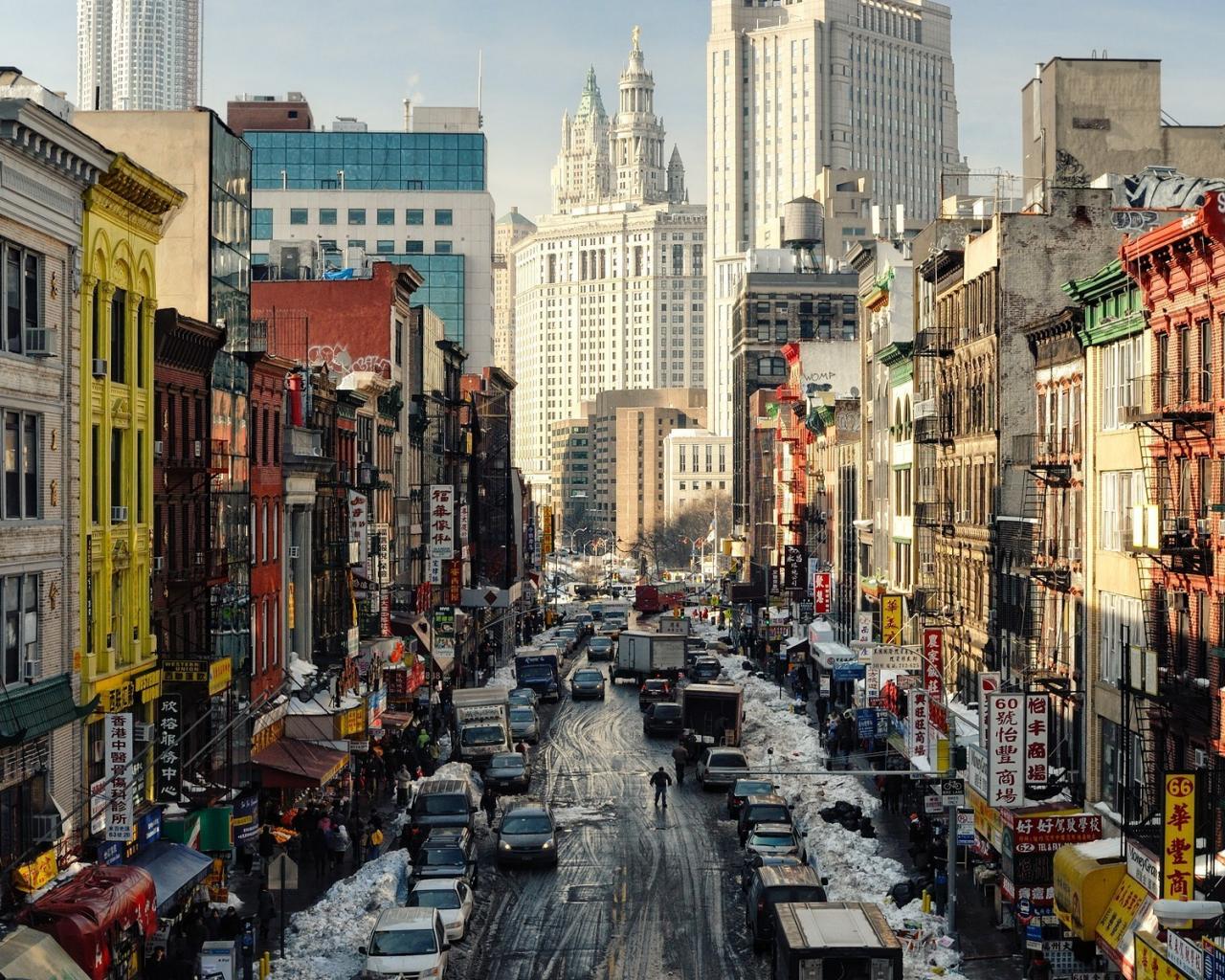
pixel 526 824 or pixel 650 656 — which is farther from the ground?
pixel 650 656

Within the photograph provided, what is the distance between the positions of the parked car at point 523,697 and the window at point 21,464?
45529 millimetres

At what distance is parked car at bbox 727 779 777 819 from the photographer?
186ft

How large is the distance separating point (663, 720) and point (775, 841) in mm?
30297

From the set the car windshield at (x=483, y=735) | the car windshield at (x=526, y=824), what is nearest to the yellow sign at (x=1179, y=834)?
the car windshield at (x=526, y=824)

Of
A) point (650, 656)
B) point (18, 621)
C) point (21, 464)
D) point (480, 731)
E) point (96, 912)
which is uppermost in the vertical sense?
point (21, 464)

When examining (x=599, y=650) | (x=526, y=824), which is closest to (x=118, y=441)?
(x=526, y=824)

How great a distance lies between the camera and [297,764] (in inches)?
2055

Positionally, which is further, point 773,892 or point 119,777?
point 773,892

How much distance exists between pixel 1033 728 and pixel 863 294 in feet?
172

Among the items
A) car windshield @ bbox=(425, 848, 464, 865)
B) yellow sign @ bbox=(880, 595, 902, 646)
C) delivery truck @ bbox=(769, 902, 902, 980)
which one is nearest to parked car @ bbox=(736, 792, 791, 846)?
car windshield @ bbox=(425, 848, 464, 865)

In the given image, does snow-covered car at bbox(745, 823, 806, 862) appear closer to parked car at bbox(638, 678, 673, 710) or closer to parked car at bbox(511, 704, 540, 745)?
parked car at bbox(511, 704, 540, 745)

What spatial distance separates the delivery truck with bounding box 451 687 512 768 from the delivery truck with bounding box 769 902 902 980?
34.0 meters

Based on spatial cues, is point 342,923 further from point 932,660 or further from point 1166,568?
point 932,660

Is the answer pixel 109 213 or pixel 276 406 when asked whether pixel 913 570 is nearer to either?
pixel 276 406
